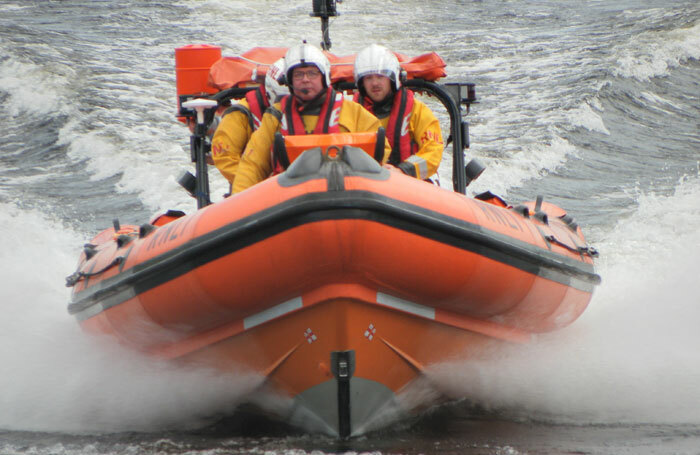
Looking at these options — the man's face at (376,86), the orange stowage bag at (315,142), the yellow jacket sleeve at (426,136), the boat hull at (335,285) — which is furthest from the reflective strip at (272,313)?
the man's face at (376,86)

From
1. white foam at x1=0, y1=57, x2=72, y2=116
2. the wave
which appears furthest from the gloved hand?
the wave

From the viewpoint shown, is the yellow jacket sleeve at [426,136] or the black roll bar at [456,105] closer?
the yellow jacket sleeve at [426,136]

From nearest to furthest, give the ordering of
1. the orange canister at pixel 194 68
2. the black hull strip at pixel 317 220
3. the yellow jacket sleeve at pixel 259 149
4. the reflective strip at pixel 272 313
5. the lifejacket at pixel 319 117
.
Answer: the black hull strip at pixel 317 220, the reflective strip at pixel 272 313, the lifejacket at pixel 319 117, the yellow jacket sleeve at pixel 259 149, the orange canister at pixel 194 68

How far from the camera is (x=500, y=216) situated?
356 centimetres

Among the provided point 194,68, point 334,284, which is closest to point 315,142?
point 334,284

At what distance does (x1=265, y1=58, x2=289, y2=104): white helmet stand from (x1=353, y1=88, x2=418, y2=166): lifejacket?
1.09 feet

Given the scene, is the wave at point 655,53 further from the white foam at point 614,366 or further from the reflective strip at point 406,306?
the reflective strip at point 406,306

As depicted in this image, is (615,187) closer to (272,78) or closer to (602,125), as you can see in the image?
(602,125)

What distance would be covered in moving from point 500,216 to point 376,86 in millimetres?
992

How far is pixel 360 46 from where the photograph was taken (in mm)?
11781

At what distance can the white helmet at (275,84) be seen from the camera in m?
4.21

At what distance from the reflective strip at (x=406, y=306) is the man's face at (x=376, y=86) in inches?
48.4

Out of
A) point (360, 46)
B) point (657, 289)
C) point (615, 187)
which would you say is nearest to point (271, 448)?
point (657, 289)

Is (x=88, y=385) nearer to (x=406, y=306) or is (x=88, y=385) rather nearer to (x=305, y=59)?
(x=406, y=306)
